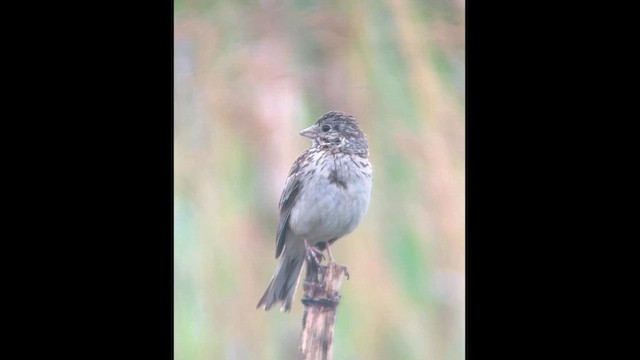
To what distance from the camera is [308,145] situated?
170 inches

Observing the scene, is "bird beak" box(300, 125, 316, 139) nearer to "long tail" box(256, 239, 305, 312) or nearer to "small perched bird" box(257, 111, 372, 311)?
"small perched bird" box(257, 111, 372, 311)

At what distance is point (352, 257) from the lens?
14.1 ft

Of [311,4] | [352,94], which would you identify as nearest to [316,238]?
[352,94]

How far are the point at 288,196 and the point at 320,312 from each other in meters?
0.61

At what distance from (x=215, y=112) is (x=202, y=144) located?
181mm

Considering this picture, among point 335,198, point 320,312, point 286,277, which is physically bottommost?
point 320,312

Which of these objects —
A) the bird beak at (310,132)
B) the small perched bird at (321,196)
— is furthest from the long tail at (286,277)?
the bird beak at (310,132)

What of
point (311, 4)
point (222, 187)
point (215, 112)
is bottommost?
point (222, 187)

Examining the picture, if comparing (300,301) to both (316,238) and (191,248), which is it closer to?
(316,238)

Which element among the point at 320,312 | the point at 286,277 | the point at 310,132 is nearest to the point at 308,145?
the point at 310,132

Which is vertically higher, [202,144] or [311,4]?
[311,4]

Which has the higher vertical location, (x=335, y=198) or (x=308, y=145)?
(x=308, y=145)

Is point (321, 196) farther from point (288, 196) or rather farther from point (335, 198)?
point (288, 196)

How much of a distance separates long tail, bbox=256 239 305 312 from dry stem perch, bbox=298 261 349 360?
0.11m
